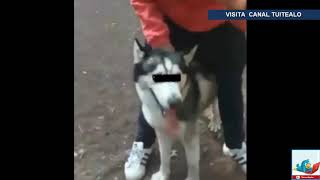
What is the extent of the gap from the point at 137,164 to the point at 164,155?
13 centimetres

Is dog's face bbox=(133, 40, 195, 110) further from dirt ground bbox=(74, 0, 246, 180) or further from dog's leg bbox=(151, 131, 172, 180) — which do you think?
dog's leg bbox=(151, 131, 172, 180)

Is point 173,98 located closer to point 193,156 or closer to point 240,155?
point 193,156

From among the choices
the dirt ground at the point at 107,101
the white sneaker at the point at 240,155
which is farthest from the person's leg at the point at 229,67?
the dirt ground at the point at 107,101

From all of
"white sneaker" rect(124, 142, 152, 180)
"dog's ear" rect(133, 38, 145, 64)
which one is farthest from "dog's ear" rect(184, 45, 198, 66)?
"white sneaker" rect(124, 142, 152, 180)

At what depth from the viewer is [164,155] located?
9.40 ft

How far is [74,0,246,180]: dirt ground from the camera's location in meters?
2.80

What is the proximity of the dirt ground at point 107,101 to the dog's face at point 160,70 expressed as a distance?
0.07m

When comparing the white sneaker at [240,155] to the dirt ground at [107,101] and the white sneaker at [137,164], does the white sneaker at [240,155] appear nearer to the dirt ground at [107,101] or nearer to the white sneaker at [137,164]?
the dirt ground at [107,101]

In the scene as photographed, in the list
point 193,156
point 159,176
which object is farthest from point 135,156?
point 193,156

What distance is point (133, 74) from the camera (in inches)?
110

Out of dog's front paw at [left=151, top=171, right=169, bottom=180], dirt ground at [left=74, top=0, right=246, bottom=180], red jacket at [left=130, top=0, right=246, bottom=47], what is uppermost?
red jacket at [left=130, top=0, right=246, bottom=47]

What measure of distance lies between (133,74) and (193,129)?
358mm

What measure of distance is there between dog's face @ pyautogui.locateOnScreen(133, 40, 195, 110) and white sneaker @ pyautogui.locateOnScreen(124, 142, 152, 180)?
0.96 feet
